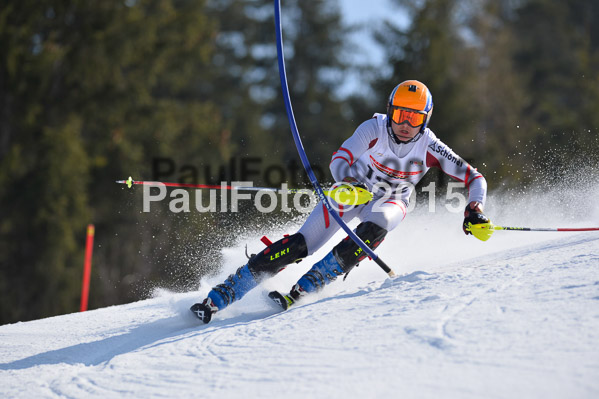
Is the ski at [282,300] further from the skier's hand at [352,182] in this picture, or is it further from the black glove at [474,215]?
the black glove at [474,215]

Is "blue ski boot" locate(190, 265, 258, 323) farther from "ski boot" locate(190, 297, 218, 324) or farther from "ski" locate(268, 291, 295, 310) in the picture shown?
"ski" locate(268, 291, 295, 310)

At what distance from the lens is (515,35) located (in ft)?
104

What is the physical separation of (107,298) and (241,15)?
50.1 feet

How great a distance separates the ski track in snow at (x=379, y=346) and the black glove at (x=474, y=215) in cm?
33

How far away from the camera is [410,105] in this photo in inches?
209

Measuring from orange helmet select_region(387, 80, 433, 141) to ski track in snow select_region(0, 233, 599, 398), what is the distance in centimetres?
121

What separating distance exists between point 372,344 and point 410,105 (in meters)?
2.20

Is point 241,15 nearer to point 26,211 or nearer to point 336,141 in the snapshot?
point 336,141

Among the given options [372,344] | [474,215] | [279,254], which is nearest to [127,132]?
[279,254]

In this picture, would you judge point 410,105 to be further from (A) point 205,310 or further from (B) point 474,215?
(A) point 205,310

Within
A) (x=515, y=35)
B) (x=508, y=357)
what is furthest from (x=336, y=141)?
(x=508, y=357)

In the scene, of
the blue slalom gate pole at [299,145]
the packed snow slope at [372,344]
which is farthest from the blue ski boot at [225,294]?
the blue slalom gate pole at [299,145]

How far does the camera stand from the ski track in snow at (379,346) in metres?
3.25

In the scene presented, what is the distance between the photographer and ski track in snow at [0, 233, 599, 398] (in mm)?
3246
